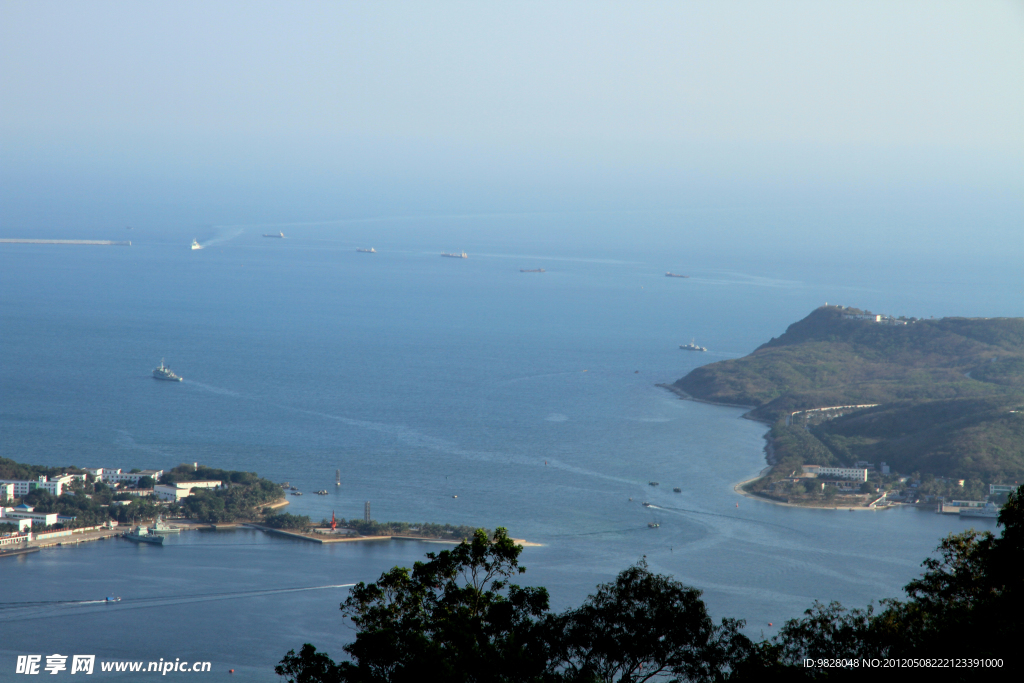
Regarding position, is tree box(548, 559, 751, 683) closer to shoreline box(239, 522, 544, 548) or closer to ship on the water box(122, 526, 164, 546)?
shoreline box(239, 522, 544, 548)

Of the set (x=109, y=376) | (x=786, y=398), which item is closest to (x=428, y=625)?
(x=786, y=398)

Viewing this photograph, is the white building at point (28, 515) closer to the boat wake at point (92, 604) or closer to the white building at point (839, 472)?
the boat wake at point (92, 604)

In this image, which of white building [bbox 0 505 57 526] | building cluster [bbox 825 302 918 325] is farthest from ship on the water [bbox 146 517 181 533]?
building cluster [bbox 825 302 918 325]

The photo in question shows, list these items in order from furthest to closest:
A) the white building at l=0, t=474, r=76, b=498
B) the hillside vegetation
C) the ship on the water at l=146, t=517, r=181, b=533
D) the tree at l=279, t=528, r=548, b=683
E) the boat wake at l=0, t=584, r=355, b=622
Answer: the hillside vegetation < the white building at l=0, t=474, r=76, b=498 < the ship on the water at l=146, t=517, r=181, b=533 < the boat wake at l=0, t=584, r=355, b=622 < the tree at l=279, t=528, r=548, b=683

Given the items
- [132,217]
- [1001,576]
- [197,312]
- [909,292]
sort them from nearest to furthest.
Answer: [1001,576] → [197,312] → [909,292] → [132,217]

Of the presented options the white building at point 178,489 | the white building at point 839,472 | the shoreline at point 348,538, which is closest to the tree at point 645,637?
the shoreline at point 348,538

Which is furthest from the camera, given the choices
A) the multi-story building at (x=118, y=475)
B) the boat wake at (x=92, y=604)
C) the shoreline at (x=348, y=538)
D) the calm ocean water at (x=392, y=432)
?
the multi-story building at (x=118, y=475)

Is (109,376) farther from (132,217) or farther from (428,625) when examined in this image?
(132,217)

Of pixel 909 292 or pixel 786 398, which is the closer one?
pixel 786 398
